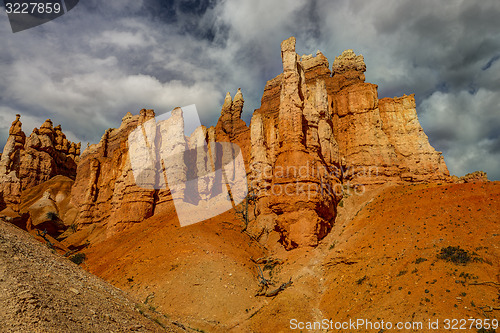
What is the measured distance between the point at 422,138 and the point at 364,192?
1317cm

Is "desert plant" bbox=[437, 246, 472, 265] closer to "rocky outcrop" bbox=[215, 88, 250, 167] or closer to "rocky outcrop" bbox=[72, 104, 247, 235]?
"rocky outcrop" bbox=[72, 104, 247, 235]

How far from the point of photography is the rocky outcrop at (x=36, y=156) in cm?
7331

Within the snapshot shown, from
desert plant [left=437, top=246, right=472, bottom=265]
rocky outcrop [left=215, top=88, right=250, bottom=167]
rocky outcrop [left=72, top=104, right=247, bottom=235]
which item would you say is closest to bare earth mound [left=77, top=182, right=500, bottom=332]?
desert plant [left=437, top=246, right=472, bottom=265]

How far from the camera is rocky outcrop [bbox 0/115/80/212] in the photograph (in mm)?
73312

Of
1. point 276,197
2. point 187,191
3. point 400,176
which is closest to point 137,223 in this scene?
point 187,191

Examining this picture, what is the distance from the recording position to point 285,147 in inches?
1378

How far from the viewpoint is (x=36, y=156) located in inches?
3253

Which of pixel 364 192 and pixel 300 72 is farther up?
pixel 300 72

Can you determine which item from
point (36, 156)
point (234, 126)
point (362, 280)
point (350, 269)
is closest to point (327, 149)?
point (350, 269)

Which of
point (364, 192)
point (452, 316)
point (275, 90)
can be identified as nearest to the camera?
point (452, 316)

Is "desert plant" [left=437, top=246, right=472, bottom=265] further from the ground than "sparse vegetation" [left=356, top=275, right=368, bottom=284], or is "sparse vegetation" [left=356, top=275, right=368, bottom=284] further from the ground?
"desert plant" [left=437, top=246, right=472, bottom=265]

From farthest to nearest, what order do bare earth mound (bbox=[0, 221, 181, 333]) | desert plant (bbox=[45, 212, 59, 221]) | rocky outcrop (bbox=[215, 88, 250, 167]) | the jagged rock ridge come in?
1. rocky outcrop (bbox=[215, 88, 250, 167])
2. desert plant (bbox=[45, 212, 59, 221])
3. the jagged rock ridge
4. bare earth mound (bbox=[0, 221, 181, 333])

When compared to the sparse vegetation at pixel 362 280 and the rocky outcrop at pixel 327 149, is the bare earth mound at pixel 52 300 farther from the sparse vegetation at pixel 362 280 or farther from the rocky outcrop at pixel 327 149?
the rocky outcrop at pixel 327 149

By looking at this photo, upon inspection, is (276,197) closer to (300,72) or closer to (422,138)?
(300,72)
